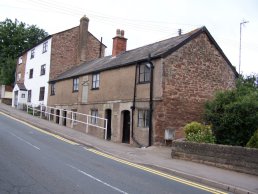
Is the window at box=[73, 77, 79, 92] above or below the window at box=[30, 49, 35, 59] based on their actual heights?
below

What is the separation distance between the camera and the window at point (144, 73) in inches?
920

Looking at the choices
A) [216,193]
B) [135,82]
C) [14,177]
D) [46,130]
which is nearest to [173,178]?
[216,193]

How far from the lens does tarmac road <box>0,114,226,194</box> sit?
9.40 metres

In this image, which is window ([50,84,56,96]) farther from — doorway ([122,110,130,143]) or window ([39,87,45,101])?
doorway ([122,110,130,143])

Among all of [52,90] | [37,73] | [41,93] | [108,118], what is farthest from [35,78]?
[108,118]

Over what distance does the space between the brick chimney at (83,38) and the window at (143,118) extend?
1914 centimetres

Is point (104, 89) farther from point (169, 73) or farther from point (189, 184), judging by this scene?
point (189, 184)

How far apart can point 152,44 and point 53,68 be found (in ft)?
49.8

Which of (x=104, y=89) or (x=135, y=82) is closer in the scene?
(x=135, y=82)

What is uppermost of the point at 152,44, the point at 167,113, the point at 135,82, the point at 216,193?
the point at 152,44

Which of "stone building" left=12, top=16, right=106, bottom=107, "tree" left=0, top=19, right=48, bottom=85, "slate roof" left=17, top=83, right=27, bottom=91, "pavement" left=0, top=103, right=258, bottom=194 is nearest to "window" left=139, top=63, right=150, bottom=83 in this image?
"pavement" left=0, top=103, right=258, bottom=194

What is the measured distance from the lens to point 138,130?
2308 centimetres

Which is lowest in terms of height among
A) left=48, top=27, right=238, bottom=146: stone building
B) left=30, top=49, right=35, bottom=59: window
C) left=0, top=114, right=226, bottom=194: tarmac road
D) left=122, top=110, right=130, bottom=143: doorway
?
left=0, top=114, right=226, bottom=194: tarmac road

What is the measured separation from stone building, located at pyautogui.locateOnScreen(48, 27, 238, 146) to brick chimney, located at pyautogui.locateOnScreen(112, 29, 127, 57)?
3.50 metres
